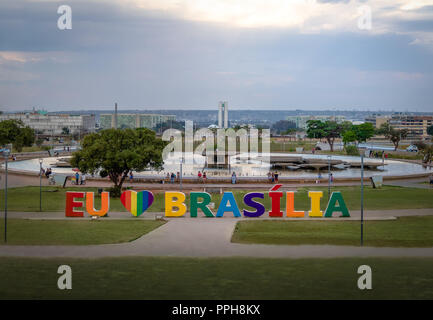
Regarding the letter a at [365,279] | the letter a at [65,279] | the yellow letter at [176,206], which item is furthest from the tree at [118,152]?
the letter a at [365,279]

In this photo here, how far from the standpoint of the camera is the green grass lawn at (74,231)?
25234 millimetres

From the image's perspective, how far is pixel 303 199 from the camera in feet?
131

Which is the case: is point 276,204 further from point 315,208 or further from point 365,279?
point 365,279

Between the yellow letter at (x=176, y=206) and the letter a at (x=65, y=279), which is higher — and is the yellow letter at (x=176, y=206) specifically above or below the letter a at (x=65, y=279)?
above

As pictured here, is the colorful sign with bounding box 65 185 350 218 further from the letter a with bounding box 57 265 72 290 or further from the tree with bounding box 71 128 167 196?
the letter a with bounding box 57 265 72 290

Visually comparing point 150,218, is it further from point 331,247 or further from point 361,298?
point 361,298

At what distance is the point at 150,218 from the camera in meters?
32.0

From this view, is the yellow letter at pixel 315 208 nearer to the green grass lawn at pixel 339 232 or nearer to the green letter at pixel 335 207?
the green letter at pixel 335 207

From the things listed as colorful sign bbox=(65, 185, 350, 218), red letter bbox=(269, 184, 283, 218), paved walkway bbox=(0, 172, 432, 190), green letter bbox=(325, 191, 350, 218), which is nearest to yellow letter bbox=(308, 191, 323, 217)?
colorful sign bbox=(65, 185, 350, 218)

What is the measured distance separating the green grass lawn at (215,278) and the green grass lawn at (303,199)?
15.0m

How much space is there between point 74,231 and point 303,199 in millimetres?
18878

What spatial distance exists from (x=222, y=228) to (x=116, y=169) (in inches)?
577

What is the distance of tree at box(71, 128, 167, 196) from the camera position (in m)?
39.5
